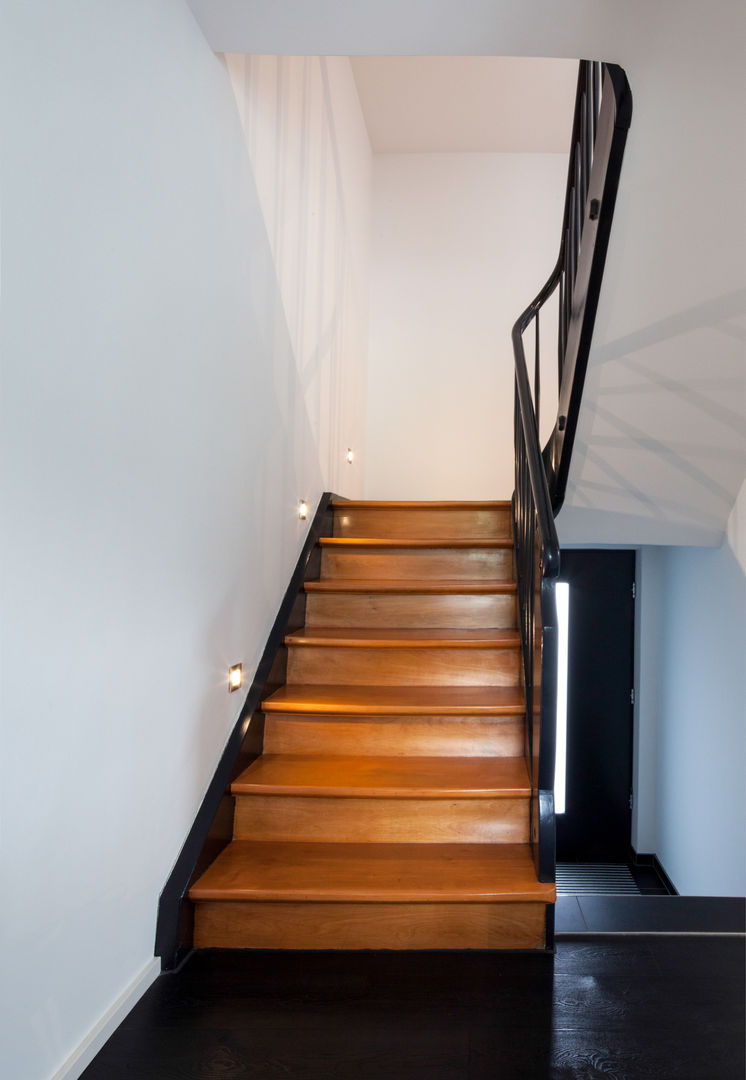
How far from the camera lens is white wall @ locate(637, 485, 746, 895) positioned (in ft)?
11.8

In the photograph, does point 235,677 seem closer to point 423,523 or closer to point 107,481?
point 107,481

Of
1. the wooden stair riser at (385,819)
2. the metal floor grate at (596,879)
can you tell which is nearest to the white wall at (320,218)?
the wooden stair riser at (385,819)

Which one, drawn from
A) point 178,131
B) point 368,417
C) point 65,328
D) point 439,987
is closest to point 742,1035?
point 439,987

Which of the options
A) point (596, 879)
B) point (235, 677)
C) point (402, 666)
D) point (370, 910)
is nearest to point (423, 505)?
point (402, 666)

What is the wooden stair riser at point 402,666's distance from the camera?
2.90 m

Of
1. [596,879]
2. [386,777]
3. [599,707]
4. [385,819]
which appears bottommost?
[596,879]

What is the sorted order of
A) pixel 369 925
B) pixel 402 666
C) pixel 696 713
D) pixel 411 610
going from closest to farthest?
pixel 369 925 → pixel 402 666 → pixel 411 610 → pixel 696 713

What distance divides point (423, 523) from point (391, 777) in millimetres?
1895

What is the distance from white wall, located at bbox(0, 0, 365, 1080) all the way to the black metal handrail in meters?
1.01

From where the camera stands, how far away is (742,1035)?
158cm

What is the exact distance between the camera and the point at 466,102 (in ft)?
17.0

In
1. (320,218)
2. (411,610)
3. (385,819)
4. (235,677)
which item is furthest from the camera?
(320,218)

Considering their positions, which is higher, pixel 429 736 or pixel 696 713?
pixel 429 736

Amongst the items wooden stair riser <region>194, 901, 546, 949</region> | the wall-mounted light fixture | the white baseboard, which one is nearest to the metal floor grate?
wooden stair riser <region>194, 901, 546, 949</region>
